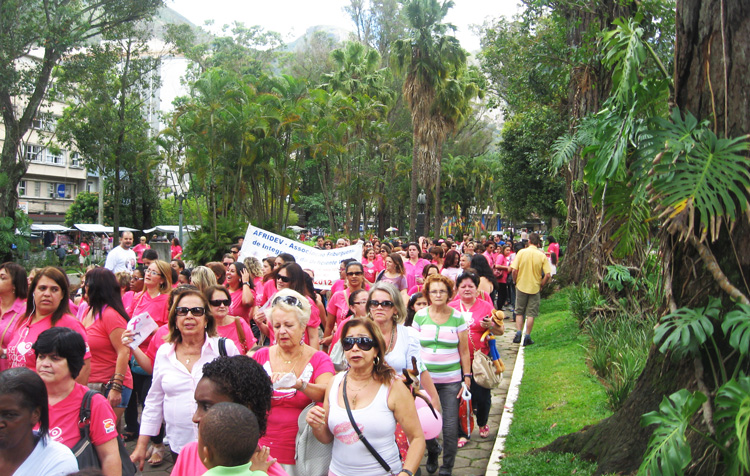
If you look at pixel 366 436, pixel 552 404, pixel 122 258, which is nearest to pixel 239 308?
pixel 552 404

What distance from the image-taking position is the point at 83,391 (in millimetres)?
3656

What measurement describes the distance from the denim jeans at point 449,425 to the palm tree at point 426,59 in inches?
944

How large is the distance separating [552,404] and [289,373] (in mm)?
4641

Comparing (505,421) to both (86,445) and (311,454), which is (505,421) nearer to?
(311,454)

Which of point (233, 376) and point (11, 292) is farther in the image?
point (11, 292)

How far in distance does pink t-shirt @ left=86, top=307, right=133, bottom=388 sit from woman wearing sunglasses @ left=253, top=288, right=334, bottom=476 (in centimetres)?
185

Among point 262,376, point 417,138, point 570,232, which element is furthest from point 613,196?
point 417,138

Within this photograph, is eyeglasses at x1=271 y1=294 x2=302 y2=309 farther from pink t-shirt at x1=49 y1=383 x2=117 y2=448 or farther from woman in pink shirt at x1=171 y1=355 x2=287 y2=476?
pink t-shirt at x1=49 y1=383 x2=117 y2=448

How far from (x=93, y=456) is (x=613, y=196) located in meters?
3.98

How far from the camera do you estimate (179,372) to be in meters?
4.38

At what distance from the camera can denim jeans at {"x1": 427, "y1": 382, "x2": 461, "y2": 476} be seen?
6.00 m

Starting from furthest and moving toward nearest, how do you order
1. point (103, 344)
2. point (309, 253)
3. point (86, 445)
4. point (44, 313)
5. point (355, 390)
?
point (309, 253) → point (103, 344) → point (44, 313) → point (355, 390) → point (86, 445)

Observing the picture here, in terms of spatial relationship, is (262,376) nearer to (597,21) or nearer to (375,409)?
(375,409)

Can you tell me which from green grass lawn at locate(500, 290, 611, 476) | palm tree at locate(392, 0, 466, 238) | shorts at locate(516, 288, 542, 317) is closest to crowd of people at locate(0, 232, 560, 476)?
green grass lawn at locate(500, 290, 611, 476)
